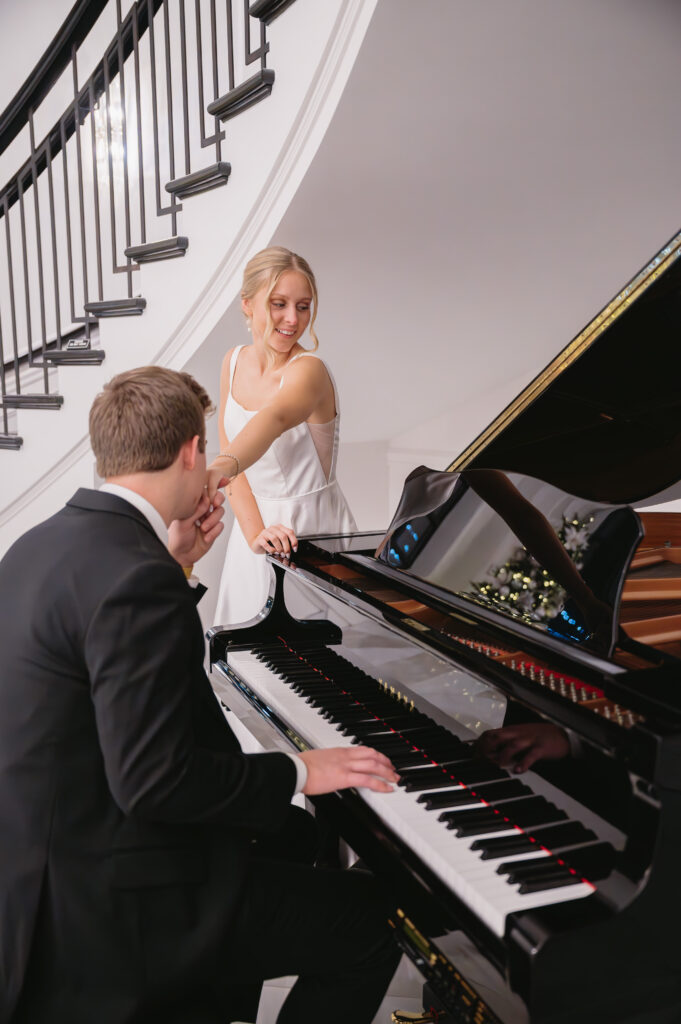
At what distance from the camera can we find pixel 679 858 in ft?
3.38

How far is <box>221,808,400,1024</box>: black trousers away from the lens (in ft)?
4.52

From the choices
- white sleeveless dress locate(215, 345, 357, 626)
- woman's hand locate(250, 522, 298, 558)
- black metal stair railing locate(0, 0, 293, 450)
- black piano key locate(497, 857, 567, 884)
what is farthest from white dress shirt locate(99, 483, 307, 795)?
black metal stair railing locate(0, 0, 293, 450)

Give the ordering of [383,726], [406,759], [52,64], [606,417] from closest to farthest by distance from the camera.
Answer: [406,759]
[383,726]
[606,417]
[52,64]

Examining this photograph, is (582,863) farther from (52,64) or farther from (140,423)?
(52,64)

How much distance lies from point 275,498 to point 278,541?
539 mm

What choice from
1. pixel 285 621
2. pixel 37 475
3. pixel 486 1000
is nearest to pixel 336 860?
pixel 285 621

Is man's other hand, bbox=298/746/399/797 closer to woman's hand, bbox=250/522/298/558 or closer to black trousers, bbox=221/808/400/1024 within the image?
black trousers, bbox=221/808/400/1024

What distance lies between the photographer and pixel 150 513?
1339 millimetres

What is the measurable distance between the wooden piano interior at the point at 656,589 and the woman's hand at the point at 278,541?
87 centimetres

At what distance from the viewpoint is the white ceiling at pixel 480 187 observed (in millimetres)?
2807

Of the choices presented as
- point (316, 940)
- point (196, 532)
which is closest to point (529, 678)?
point (316, 940)

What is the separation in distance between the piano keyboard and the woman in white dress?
91 cm

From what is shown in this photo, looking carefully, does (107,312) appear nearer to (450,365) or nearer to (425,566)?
(450,365)

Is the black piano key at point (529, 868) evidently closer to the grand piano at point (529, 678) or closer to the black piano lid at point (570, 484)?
the grand piano at point (529, 678)
